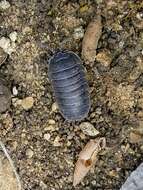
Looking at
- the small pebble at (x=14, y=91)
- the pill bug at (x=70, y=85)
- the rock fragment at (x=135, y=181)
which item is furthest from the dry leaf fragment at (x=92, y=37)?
the rock fragment at (x=135, y=181)

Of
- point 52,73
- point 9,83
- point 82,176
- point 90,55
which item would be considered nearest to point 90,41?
point 90,55

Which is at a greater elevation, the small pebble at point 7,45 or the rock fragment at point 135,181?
the small pebble at point 7,45

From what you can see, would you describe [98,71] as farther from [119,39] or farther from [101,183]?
[101,183]

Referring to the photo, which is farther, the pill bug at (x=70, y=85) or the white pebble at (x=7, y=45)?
the white pebble at (x=7, y=45)

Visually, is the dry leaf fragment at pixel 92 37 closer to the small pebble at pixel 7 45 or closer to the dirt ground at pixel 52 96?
the dirt ground at pixel 52 96

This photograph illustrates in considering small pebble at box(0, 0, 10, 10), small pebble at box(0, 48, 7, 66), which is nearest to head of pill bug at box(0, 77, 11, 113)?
small pebble at box(0, 48, 7, 66)

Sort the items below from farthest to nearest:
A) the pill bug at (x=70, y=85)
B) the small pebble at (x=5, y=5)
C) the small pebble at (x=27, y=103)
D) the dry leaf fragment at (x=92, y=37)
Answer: the small pebble at (x=27, y=103), the small pebble at (x=5, y=5), the dry leaf fragment at (x=92, y=37), the pill bug at (x=70, y=85)
